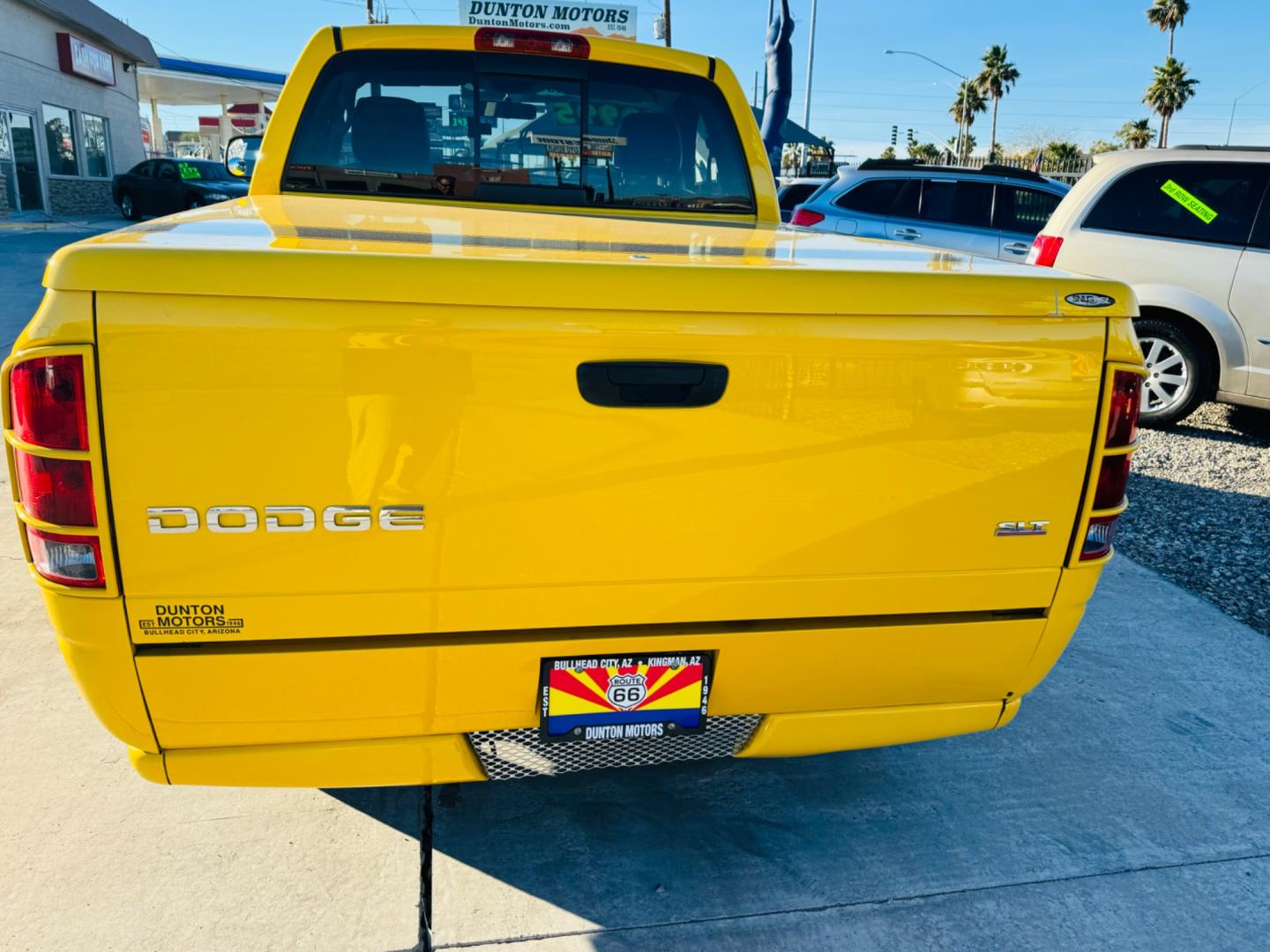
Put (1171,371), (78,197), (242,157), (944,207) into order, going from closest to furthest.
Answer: (242,157), (1171,371), (944,207), (78,197)

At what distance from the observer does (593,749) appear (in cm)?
220

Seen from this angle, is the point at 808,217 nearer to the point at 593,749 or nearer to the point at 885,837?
the point at 885,837

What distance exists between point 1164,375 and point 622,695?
6469 mm

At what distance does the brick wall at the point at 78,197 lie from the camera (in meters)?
23.8

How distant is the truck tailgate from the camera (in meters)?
1.71

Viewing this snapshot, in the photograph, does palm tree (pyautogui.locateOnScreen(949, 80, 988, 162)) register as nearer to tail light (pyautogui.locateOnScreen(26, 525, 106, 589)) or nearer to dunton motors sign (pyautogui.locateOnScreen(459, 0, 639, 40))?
dunton motors sign (pyautogui.locateOnScreen(459, 0, 639, 40))

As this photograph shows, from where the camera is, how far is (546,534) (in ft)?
6.17

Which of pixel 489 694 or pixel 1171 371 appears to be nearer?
pixel 489 694

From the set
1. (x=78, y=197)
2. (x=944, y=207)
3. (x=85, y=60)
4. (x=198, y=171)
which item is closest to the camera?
(x=944, y=207)

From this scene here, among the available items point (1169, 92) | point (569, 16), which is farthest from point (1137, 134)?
point (569, 16)

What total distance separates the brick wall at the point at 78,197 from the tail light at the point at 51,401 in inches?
1033

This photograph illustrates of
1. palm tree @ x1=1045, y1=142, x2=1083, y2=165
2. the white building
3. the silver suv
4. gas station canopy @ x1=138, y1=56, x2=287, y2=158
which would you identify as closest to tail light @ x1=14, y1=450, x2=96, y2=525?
the silver suv

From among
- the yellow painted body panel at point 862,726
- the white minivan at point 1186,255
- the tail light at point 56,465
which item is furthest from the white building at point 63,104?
the yellow painted body panel at point 862,726

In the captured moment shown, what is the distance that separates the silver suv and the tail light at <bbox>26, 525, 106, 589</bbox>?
9270 mm
